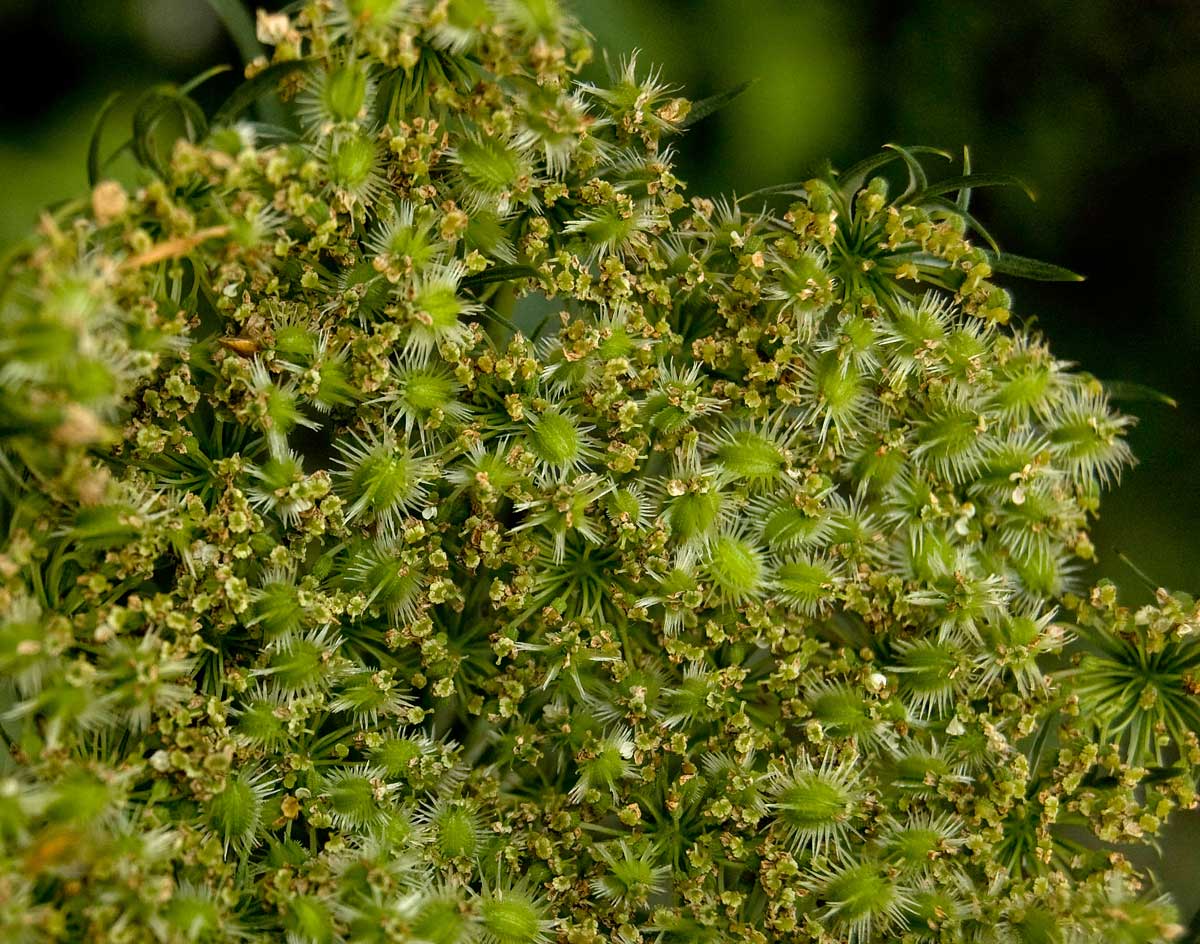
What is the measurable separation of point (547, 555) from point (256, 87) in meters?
0.54

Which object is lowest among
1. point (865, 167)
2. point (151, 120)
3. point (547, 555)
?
point (547, 555)

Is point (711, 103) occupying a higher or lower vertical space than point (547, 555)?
higher

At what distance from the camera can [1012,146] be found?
1.80m

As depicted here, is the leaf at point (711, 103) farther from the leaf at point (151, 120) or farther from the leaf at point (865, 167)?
the leaf at point (151, 120)

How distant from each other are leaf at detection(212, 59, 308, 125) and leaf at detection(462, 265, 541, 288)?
0.85ft

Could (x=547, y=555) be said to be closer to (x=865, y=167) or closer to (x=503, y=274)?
(x=503, y=274)

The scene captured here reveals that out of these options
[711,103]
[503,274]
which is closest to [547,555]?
[503,274]

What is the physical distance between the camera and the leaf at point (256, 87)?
3.23 feet

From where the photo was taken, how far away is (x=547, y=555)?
1119 millimetres

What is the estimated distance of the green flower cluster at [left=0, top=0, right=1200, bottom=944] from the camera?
3.24 ft

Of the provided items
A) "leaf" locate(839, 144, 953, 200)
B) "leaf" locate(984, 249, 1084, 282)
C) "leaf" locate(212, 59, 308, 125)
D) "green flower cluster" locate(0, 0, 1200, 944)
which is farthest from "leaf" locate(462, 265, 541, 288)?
"leaf" locate(984, 249, 1084, 282)

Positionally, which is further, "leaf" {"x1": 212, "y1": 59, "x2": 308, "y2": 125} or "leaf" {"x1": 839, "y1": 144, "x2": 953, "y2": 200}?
"leaf" {"x1": 839, "y1": 144, "x2": 953, "y2": 200}

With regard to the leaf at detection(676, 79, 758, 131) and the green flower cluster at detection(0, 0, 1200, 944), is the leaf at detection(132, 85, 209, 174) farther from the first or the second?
the leaf at detection(676, 79, 758, 131)

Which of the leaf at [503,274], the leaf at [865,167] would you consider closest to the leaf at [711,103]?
the leaf at [865,167]
